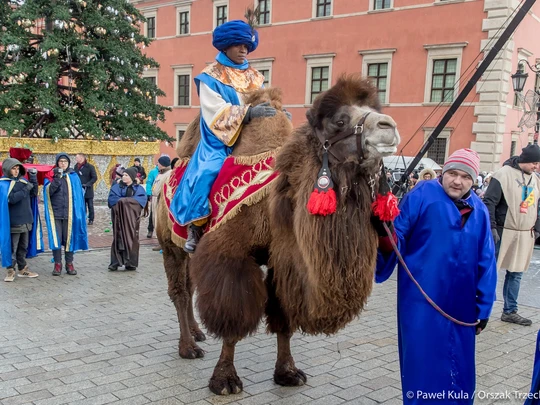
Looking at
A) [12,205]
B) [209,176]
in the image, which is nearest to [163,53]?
[12,205]

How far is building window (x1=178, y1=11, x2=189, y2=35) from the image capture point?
36.0 m

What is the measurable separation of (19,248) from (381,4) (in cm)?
2501

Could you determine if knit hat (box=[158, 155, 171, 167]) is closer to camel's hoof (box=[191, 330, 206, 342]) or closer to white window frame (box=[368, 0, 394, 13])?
camel's hoof (box=[191, 330, 206, 342])

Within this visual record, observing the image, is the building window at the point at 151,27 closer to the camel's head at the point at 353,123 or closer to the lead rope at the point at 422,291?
the camel's head at the point at 353,123

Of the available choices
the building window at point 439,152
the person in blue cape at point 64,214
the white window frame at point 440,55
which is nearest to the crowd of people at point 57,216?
the person in blue cape at point 64,214

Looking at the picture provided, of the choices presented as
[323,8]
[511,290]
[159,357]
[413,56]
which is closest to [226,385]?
[159,357]

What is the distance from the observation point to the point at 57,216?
27.0 ft

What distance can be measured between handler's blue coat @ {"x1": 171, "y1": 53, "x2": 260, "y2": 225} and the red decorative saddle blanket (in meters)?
0.07

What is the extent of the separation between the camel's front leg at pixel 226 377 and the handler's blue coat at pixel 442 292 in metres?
1.47

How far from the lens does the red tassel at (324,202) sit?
3.09m

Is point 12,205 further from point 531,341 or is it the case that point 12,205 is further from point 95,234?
point 531,341

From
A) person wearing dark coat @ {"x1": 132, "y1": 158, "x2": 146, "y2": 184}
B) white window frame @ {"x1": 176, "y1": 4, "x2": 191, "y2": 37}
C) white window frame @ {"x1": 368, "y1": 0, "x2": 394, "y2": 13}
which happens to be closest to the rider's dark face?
person wearing dark coat @ {"x1": 132, "y1": 158, "x2": 146, "y2": 184}

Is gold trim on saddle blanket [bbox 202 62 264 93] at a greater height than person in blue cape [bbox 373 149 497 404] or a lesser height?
greater

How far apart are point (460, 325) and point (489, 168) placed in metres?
23.9
